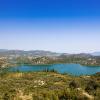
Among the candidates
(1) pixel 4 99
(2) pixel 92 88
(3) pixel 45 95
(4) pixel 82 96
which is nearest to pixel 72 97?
(4) pixel 82 96

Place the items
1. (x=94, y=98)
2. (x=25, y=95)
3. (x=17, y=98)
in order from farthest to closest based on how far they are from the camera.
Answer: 1. (x=25, y=95)
2. (x=17, y=98)
3. (x=94, y=98)

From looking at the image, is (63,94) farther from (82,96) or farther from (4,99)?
(4,99)

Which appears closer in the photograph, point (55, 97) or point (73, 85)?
point (55, 97)

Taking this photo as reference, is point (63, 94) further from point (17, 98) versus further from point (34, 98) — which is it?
point (17, 98)

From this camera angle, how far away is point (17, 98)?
40.9 m

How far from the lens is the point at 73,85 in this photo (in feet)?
176

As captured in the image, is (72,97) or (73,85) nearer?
(72,97)

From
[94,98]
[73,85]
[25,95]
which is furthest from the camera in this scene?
[73,85]

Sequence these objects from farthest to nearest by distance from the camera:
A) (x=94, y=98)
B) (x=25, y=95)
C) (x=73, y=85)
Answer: (x=73, y=85)
(x=25, y=95)
(x=94, y=98)

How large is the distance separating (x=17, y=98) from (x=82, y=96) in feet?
42.4

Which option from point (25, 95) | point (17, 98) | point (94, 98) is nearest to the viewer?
point (94, 98)

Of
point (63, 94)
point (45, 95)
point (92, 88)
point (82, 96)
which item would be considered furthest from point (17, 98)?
point (92, 88)

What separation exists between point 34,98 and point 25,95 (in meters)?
4.24

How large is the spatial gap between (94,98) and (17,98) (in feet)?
49.6
